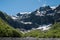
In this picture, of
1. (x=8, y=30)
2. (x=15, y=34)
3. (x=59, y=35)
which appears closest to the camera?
(x=8, y=30)

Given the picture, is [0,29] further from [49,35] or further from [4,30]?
[49,35]

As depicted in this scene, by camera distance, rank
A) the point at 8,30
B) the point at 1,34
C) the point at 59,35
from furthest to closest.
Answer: the point at 59,35, the point at 8,30, the point at 1,34

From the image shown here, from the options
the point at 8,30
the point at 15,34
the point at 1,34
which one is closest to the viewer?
the point at 1,34

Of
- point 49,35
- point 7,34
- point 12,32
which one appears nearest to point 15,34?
point 12,32

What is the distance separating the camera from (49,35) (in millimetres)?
96375

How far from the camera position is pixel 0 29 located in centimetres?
6391

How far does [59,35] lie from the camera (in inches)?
3708

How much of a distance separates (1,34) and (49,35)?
122 ft

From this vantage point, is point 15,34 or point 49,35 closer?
point 15,34

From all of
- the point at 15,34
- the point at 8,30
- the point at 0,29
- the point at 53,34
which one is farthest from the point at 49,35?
the point at 0,29

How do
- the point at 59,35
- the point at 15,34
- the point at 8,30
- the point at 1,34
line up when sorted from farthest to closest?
the point at 59,35
the point at 15,34
the point at 8,30
the point at 1,34

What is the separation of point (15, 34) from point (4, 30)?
11.4 metres

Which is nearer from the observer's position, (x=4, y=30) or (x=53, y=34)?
(x=4, y=30)

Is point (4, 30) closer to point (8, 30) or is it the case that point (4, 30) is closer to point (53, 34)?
point (8, 30)
